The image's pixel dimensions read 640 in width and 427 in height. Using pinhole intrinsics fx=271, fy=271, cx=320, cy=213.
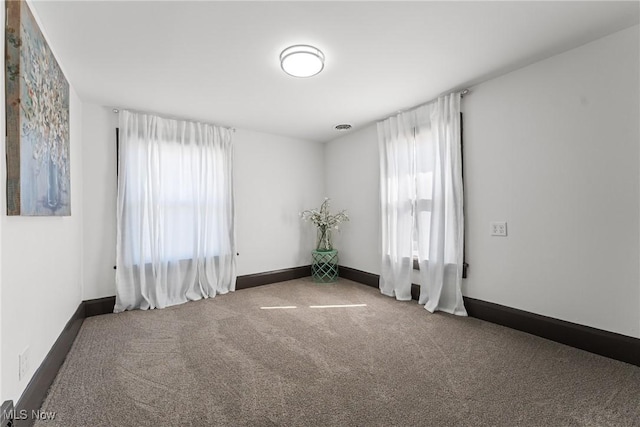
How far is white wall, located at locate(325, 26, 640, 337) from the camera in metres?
1.86

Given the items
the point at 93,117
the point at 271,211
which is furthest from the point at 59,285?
the point at 271,211

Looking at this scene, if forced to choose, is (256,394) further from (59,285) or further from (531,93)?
(531,93)

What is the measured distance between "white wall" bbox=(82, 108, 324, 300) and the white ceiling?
636 millimetres

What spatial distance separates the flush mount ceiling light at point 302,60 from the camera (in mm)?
1997

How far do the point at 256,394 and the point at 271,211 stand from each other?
2843 millimetres

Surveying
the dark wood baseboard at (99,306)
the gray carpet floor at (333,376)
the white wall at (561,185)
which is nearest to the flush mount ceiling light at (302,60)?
the white wall at (561,185)

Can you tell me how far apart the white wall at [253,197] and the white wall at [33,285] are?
1.54 ft

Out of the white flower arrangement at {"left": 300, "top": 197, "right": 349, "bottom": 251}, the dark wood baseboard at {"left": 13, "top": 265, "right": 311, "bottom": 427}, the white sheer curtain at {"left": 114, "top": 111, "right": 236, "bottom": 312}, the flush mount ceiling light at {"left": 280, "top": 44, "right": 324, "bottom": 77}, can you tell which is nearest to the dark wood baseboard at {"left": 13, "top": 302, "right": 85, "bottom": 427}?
the dark wood baseboard at {"left": 13, "top": 265, "right": 311, "bottom": 427}

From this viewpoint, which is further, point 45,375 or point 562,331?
point 562,331

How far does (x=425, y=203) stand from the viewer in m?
3.10

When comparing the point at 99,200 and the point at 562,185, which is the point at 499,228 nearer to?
the point at 562,185

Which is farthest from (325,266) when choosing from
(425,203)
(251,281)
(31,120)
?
(31,120)

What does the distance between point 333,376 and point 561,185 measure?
7.39ft

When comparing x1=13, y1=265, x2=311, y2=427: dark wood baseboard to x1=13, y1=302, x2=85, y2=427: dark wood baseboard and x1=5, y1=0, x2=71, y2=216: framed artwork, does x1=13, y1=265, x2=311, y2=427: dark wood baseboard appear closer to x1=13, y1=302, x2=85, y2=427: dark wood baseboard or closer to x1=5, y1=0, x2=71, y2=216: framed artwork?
x1=13, y1=302, x2=85, y2=427: dark wood baseboard
